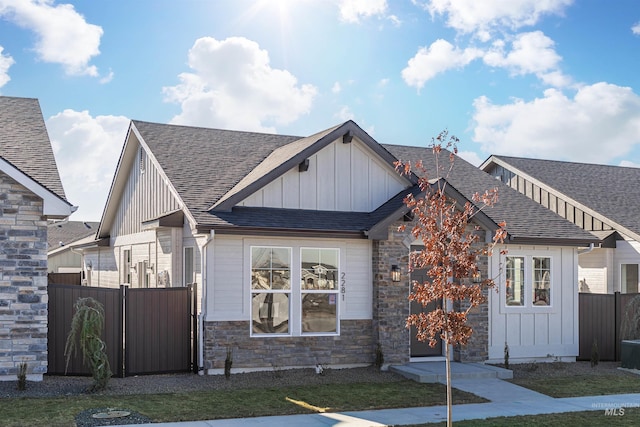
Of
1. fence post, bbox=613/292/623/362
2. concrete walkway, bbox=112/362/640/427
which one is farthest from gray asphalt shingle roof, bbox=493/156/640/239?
concrete walkway, bbox=112/362/640/427

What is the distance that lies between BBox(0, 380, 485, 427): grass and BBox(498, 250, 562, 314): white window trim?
3.97m

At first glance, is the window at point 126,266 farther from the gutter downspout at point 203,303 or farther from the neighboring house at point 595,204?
the neighboring house at point 595,204

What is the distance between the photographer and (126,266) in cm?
2016

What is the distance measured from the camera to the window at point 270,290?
1392 cm

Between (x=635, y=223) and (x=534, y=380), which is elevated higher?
(x=635, y=223)

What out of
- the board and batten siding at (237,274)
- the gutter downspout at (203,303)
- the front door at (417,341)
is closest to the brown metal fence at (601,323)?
the front door at (417,341)

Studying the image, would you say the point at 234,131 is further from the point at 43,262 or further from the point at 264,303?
the point at 43,262

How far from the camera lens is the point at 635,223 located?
69.6 feet

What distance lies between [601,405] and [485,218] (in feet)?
16.0

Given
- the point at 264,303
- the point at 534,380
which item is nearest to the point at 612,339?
the point at 534,380

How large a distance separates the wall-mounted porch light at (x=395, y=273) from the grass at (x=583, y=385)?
309cm

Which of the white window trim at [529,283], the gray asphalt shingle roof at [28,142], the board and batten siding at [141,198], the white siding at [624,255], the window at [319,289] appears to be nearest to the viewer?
the gray asphalt shingle roof at [28,142]

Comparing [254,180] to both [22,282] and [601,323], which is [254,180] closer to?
[22,282]
